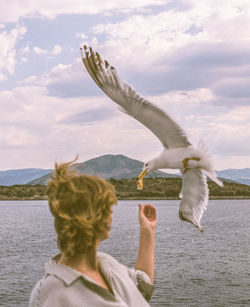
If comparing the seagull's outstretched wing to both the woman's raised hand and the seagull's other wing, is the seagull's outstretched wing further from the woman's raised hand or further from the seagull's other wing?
the woman's raised hand

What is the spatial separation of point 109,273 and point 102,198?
21.4 inches

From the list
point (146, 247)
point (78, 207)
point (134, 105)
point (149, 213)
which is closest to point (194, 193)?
point (134, 105)

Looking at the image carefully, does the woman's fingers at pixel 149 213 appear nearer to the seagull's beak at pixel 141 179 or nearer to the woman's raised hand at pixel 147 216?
the woman's raised hand at pixel 147 216

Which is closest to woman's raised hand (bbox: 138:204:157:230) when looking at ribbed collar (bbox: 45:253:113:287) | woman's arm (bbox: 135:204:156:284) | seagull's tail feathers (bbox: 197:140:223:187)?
woman's arm (bbox: 135:204:156:284)

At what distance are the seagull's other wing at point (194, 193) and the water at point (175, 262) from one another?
38.3 m

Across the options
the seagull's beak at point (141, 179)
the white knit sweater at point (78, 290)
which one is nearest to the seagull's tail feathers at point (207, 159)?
the seagull's beak at point (141, 179)

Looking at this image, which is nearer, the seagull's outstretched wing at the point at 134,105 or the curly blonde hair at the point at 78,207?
the curly blonde hair at the point at 78,207

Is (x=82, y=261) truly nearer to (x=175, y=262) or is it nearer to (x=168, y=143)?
(x=168, y=143)

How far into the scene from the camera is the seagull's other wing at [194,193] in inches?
187

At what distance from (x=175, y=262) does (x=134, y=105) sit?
6046 cm

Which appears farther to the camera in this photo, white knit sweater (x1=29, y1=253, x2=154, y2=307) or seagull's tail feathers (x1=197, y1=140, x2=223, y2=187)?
seagull's tail feathers (x1=197, y1=140, x2=223, y2=187)

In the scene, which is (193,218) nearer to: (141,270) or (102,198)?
(141,270)

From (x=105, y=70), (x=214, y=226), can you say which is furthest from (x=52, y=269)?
(x=214, y=226)

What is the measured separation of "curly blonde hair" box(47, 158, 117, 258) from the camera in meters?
2.69
